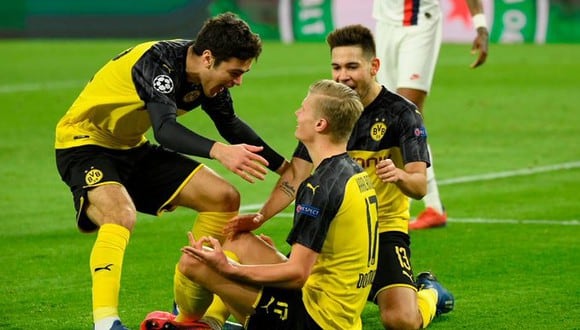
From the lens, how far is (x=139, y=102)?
741 centimetres

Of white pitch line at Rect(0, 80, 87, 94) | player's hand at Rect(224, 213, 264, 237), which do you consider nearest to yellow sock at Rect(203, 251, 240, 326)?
player's hand at Rect(224, 213, 264, 237)

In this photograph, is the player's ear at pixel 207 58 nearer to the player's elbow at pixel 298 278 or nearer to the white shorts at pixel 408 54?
the player's elbow at pixel 298 278

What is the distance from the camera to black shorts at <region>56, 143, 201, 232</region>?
24.3 ft

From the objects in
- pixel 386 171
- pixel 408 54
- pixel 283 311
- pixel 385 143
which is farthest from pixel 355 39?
pixel 408 54

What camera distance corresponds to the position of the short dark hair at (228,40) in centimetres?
715

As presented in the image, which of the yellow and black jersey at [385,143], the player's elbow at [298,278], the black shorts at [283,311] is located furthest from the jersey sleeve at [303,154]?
the player's elbow at [298,278]

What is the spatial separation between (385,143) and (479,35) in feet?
11.0

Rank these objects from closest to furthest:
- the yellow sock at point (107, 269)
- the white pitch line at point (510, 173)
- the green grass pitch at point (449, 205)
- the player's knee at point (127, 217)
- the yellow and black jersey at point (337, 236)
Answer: the yellow and black jersey at point (337, 236) < the yellow sock at point (107, 269) < the player's knee at point (127, 217) < the green grass pitch at point (449, 205) < the white pitch line at point (510, 173)

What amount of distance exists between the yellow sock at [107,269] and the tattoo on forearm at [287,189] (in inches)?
34.9

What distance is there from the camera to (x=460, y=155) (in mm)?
14219

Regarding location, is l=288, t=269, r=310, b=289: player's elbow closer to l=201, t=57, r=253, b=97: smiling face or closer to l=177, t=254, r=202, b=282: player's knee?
l=177, t=254, r=202, b=282: player's knee

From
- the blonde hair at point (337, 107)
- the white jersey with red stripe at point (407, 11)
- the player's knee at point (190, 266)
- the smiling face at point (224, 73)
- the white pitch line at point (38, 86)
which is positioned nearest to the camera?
the blonde hair at point (337, 107)

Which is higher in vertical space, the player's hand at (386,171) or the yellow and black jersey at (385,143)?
the player's hand at (386,171)

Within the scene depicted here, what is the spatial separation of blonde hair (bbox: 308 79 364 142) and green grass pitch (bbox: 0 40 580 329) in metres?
1.59
